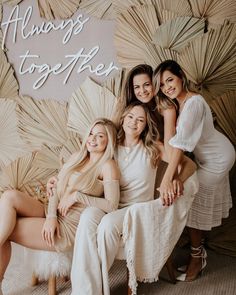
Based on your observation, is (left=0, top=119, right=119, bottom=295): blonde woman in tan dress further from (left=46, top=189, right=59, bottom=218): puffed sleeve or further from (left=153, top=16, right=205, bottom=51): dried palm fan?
(left=153, top=16, right=205, bottom=51): dried palm fan

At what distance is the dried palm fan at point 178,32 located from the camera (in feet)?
7.70

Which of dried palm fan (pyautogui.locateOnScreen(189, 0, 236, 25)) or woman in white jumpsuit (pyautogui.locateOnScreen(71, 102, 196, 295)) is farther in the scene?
dried palm fan (pyautogui.locateOnScreen(189, 0, 236, 25))

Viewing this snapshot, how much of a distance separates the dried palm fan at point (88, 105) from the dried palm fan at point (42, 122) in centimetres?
8

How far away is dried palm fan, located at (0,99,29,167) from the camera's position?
2.79 m

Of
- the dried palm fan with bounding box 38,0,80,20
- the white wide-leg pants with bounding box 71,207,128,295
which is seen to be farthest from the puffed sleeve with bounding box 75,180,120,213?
the dried palm fan with bounding box 38,0,80,20

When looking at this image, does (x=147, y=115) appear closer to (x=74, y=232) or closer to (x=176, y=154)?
(x=176, y=154)

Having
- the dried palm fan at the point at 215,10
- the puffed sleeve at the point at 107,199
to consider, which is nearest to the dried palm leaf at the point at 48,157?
the puffed sleeve at the point at 107,199

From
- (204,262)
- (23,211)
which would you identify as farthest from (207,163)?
(23,211)

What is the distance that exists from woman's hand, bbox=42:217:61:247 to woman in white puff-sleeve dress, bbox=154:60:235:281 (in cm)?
55

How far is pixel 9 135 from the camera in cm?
282

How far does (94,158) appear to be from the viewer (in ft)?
6.94

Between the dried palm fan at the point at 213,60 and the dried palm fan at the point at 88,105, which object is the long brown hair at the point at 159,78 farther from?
the dried palm fan at the point at 88,105

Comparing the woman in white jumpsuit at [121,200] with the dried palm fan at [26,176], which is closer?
the woman in white jumpsuit at [121,200]

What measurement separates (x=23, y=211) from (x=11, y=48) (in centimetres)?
125
